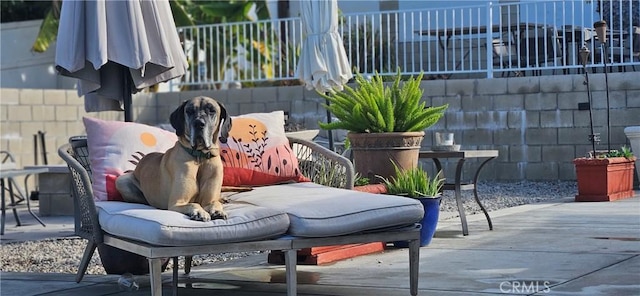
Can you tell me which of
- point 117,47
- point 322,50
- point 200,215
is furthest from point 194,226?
point 322,50

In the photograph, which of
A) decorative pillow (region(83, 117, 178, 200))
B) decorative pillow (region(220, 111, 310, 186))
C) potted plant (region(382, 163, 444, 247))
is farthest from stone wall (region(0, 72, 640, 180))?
decorative pillow (region(83, 117, 178, 200))

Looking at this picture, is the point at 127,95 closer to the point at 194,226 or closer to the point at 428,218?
the point at 428,218

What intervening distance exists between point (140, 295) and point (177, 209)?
75 cm

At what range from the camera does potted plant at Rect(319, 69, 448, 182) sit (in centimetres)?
701

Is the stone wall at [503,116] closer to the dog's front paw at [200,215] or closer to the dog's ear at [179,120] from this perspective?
the dog's ear at [179,120]

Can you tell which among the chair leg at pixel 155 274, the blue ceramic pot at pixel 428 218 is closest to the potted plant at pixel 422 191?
the blue ceramic pot at pixel 428 218

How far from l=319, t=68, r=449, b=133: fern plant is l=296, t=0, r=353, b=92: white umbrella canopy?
2520 mm

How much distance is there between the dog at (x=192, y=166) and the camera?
4.81 meters

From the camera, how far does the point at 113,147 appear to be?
5.46 m

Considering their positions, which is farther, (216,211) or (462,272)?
(462,272)

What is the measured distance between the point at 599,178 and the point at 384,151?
12.3 feet

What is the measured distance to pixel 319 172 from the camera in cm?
646

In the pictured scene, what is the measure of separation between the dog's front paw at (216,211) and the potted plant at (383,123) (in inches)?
92.5

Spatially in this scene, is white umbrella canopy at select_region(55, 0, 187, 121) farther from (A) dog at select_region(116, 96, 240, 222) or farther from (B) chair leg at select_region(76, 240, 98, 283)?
(A) dog at select_region(116, 96, 240, 222)
